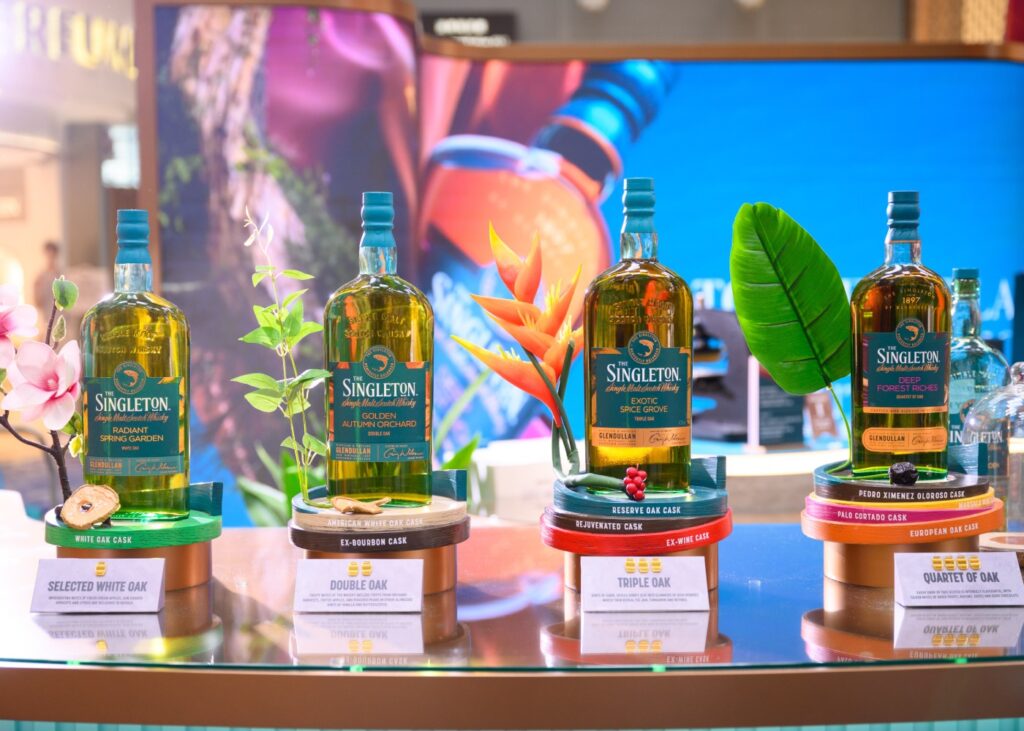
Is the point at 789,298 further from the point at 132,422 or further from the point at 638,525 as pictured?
the point at 132,422

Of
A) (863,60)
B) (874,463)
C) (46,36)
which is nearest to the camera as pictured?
(874,463)

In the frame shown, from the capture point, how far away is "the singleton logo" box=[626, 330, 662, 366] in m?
0.92

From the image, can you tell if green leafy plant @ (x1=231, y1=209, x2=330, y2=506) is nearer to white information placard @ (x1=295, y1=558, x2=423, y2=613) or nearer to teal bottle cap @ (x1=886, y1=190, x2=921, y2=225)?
white information placard @ (x1=295, y1=558, x2=423, y2=613)

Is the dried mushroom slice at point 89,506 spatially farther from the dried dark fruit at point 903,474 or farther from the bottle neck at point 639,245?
the dried dark fruit at point 903,474

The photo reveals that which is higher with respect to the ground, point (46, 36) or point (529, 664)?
point (46, 36)

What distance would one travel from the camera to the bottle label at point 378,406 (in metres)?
0.93

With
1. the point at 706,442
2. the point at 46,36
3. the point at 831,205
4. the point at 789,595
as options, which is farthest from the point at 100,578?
the point at 831,205

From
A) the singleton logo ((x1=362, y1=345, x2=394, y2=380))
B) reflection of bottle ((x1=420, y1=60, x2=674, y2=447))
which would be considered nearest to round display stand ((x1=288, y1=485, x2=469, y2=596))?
the singleton logo ((x1=362, y1=345, x2=394, y2=380))

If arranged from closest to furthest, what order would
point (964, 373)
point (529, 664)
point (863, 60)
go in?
point (529, 664) → point (964, 373) → point (863, 60)

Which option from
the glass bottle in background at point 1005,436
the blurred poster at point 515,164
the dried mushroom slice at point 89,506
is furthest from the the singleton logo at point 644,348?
the blurred poster at point 515,164

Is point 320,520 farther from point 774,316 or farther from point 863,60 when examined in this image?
point 863,60

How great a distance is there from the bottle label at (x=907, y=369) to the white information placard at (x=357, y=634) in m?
0.45

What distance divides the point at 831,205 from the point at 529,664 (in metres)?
3.09

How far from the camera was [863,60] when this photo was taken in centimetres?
348
